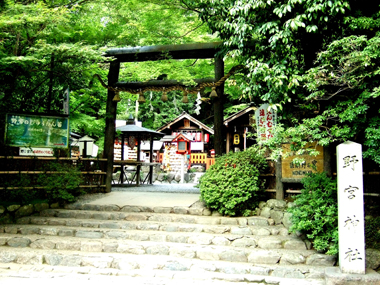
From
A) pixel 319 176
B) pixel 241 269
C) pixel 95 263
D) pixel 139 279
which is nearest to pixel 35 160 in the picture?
pixel 95 263

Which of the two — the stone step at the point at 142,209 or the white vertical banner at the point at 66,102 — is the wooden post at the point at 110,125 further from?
the stone step at the point at 142,209

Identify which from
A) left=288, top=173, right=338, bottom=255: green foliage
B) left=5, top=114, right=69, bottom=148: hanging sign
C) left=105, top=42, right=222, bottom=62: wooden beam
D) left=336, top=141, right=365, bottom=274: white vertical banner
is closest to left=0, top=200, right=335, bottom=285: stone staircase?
left=288, top=173, right=338, bottom=255: green foliage

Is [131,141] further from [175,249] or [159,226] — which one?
[175,249]

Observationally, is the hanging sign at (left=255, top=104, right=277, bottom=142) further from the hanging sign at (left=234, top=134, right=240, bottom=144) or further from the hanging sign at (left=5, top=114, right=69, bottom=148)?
the hanging sign at (left=234, top=134, right=240, bottom=144)

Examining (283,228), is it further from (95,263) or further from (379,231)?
(95,263)

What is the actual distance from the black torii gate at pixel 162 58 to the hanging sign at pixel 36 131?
172 cm

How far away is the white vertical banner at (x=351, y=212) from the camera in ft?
18.6

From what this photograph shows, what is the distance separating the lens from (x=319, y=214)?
6551 millimetres

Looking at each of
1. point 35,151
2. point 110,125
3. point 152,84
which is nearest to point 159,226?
point 35,151

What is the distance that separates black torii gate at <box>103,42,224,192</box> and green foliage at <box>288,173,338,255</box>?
4048 millimetres

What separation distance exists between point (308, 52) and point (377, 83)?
1710 mm

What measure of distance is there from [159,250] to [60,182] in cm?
441

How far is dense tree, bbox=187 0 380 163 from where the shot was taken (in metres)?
5.99

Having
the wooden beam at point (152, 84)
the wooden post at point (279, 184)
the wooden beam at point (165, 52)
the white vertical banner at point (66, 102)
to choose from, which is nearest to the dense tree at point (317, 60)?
the wooden post at point (279, 184)
